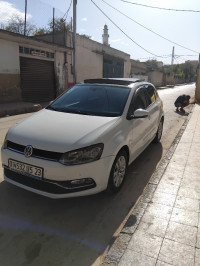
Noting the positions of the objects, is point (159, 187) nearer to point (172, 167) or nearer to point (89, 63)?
point (172, 167)

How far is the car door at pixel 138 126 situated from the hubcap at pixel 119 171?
313 mm

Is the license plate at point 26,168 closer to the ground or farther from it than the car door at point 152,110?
closer to the ground

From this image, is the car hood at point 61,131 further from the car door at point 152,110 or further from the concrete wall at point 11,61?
the concrete wall at point 11,61

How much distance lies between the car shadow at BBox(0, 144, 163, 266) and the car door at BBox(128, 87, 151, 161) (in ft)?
2.18

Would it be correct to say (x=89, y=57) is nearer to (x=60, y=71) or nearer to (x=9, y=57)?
(x=60, y=71)

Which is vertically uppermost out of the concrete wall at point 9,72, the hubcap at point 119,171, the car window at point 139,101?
the concrete wall at point 9,72

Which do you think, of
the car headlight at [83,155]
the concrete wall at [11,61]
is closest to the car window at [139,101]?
the car headlight at [83,155]

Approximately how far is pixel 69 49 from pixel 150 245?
14906 mm

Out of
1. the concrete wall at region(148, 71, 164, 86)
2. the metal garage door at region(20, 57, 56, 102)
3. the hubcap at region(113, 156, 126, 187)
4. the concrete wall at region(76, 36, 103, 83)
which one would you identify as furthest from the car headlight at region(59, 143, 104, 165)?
the concrete wall at region(148, 71, 164, 86)

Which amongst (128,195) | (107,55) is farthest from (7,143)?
(107,55)

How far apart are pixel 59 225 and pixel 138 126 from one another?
2.01m

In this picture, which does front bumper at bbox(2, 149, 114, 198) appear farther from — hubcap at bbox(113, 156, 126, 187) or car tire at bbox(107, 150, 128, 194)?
hubcap at bbox(113, 156, 126, 187)

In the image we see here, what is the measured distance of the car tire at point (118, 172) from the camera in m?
3.09

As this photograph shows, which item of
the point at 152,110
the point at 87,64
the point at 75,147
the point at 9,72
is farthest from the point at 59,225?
the point at 87,64
